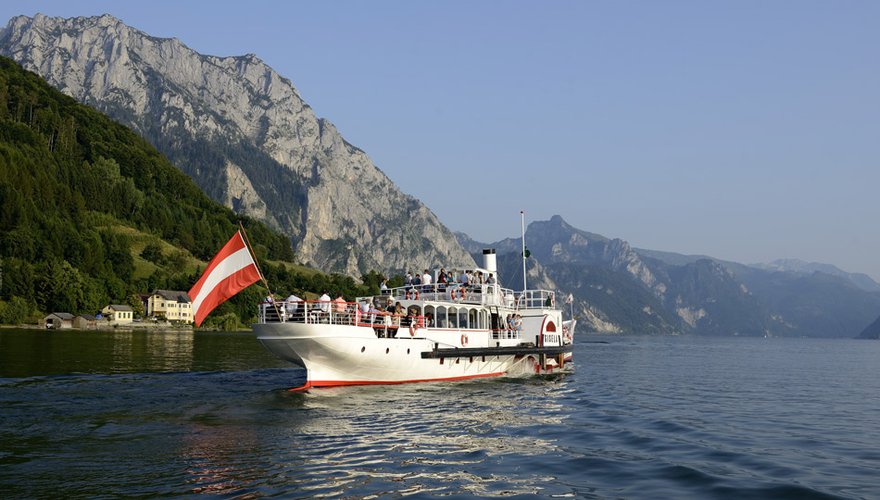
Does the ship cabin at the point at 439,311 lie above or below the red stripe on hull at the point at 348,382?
above

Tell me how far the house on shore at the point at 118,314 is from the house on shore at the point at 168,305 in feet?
26.6

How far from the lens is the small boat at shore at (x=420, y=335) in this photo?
36.9m

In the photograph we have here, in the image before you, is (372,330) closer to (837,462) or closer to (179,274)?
(837,462)

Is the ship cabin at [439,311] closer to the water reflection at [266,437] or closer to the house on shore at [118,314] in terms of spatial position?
the water reflection at [266,437]

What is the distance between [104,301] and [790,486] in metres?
164

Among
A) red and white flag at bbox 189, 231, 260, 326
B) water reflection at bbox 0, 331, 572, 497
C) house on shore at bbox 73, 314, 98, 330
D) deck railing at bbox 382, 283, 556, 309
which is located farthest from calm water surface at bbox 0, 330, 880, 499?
house on shore at bbox 73, 314, 98, 330

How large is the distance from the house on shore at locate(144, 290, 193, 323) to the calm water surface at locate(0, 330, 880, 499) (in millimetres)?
134532

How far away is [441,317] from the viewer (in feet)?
147

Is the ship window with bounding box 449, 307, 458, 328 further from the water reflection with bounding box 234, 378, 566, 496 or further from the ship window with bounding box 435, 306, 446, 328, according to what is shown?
Result: the water reflection with bounding box 234, 378, 566, 496

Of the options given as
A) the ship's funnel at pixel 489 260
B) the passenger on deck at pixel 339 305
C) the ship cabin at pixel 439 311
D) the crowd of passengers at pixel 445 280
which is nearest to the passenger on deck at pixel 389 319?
the ship cabin at pixel 439 311

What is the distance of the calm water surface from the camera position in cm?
1812

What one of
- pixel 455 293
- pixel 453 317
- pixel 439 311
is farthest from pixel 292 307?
pixel 455 293

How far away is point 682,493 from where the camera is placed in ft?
58.9

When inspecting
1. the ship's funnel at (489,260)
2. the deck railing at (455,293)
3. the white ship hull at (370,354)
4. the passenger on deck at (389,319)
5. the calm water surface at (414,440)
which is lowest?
the calm water surface at (414,440)
